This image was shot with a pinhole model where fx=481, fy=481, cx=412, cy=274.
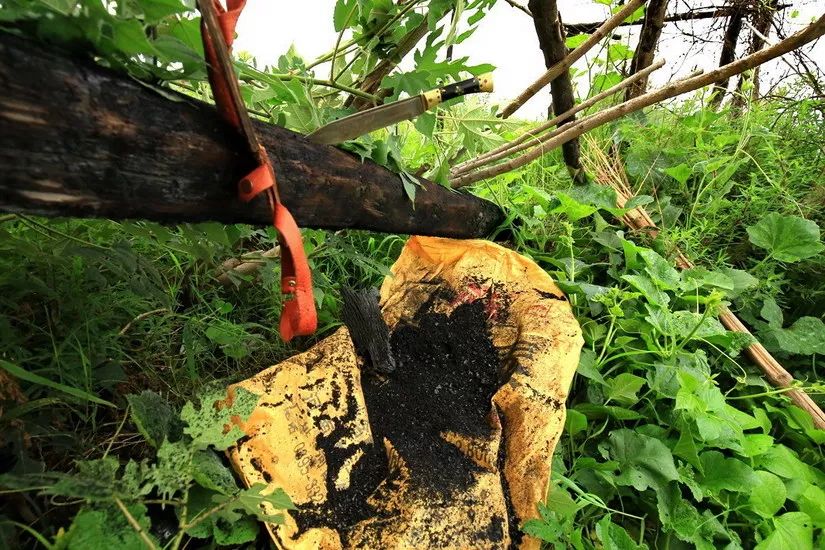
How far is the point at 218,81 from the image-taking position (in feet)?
2.33

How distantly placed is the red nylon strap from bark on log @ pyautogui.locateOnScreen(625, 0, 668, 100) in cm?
231

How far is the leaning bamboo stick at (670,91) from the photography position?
1.44 metres

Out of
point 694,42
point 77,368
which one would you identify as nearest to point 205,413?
point 77,368

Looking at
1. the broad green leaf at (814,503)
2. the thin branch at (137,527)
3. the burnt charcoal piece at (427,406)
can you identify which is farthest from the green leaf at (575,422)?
the thin branch at (137,527)

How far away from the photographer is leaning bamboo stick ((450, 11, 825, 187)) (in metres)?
1.44

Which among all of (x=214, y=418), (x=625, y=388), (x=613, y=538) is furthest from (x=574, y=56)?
(x=214, y=418)

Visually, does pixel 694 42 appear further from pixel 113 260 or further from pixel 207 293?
pixel 113 260

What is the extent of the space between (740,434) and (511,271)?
78 centimetres

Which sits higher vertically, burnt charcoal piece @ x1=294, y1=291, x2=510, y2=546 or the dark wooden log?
the dark wooden log

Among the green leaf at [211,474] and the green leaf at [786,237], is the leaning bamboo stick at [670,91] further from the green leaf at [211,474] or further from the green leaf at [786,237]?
the green leaf at [211,474]

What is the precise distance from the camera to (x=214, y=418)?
0.93 metres

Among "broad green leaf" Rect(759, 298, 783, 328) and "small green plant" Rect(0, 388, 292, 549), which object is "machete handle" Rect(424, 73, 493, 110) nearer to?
"small green plant" Rect(0, 388, 292, 549)

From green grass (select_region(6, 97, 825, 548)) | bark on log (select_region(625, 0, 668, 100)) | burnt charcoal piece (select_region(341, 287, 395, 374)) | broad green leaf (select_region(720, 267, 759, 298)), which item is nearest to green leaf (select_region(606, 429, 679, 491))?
green grass (select_region(6, 97, 825, 548))

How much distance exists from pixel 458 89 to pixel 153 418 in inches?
35.3
